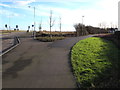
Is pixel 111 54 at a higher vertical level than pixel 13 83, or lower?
higher

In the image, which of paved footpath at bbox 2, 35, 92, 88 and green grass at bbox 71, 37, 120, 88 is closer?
green grass at bbox 71, 37, 120, 88

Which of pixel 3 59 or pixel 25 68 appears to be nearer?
pixel 25 68

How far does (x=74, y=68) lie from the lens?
10008 millimetres

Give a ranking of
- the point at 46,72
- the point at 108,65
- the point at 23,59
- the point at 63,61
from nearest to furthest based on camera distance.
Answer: the point at 46,72 → the point at 108,65 → the point at 63,61 → the point at 23,59

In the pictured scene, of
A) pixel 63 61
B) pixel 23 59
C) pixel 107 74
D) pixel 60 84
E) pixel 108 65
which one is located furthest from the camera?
pixel 23 59

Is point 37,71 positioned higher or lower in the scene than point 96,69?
lower

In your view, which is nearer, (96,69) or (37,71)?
(96,69)

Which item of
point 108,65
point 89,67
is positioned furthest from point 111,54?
point 89,67

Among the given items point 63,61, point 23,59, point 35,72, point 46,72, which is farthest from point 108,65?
point 23,59

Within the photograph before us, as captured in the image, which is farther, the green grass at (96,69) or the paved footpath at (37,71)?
the paved footpath at (37,71)

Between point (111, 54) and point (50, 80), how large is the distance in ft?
20.9

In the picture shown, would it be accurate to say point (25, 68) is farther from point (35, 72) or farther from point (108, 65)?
point (108, 65)

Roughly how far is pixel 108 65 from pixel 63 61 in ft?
10.6

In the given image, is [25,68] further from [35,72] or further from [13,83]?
[13,83]
